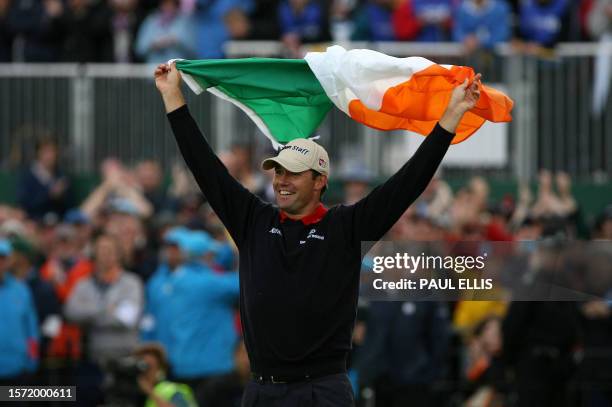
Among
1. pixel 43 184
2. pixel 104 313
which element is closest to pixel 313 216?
pixel 104 313

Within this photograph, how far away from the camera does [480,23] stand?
17.4 m

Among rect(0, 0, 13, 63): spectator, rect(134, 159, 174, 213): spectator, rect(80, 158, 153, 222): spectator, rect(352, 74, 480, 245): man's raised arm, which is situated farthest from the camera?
rect(0, 0, 13, 63): spectator

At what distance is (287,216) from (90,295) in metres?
7.33

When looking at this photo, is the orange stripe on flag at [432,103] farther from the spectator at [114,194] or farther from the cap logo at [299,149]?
the spectator at [114,194]

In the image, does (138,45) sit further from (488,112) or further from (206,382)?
(488,112)

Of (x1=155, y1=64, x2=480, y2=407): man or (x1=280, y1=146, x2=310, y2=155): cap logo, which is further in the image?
(x1=280, y1=146, x2=310, y2=155): cap logo

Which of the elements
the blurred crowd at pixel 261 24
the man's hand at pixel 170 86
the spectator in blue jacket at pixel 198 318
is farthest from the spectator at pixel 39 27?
the man's hand at pixel 170 86

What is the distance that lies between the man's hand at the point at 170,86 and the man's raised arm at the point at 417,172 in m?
1.13

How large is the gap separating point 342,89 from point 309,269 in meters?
1.14

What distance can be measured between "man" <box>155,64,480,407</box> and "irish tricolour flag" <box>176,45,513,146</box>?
0.51 m

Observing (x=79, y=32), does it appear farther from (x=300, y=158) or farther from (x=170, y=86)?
(x=300, y=158)

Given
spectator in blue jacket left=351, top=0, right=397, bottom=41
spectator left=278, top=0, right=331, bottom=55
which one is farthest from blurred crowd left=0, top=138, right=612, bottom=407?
spectator in blue jacket left=351, top=0, right=397, bottom=41

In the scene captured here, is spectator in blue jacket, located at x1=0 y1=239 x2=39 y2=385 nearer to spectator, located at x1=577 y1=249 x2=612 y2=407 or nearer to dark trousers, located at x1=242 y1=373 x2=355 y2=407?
spectator, located at x1=577 y1=249 x2=612 y2=407

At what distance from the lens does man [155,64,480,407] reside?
7.20 meters
